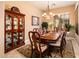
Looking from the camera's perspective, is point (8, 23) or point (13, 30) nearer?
point (8, 23)

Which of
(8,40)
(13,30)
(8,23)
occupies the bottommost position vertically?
(8,40)

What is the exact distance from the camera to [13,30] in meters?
3.97

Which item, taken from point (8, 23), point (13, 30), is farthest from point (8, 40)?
point (8, 23)

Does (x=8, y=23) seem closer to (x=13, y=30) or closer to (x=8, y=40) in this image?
(x=13, y=30)

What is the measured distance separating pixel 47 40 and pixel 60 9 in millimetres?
5950

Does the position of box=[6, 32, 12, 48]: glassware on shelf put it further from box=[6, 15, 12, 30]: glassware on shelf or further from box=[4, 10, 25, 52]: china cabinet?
box=[6, 15, 12, 30]: glassware on shelf

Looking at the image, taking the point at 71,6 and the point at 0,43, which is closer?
the point at 0,43

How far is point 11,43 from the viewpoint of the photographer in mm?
3883

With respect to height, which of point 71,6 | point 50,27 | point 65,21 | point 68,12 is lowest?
point 50,27

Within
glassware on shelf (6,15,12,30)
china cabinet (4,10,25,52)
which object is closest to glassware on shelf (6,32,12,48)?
→ china cabinet (4,10,25,52)

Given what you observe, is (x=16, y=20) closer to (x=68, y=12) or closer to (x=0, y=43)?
(x=0, y=43)

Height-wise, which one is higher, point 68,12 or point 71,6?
point 71,6

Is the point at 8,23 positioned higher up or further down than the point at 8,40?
higher up

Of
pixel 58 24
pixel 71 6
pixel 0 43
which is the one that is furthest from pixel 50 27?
pixel 0 43
